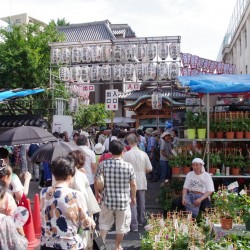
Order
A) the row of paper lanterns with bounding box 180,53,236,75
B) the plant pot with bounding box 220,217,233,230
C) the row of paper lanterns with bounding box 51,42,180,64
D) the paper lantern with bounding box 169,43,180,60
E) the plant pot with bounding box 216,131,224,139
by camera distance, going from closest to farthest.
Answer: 1. the plant pot with bounding box 220,217,233,230
2. the plant pot with bounding box 216,131,224,139
3. the paper lantern with bounding box 169,43,180,60
4. the row of paper lanterns with bounding box 51,42,180,64
5. the row of paper lanterns with bounding box 180,53,236,75

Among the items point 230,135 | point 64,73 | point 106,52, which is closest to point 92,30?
point 64,73

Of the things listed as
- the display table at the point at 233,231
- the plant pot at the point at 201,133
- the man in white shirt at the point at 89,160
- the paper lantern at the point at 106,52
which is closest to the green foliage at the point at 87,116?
the paper lantern at the point at 106,52

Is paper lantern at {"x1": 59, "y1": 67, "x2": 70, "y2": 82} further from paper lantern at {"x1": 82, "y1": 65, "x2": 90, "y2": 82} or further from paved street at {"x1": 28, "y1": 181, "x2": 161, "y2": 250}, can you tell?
paved street at {"x1": 28, "y1": 181, "x2": 161, "y2": 250}

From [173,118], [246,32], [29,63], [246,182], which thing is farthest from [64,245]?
[246,32]

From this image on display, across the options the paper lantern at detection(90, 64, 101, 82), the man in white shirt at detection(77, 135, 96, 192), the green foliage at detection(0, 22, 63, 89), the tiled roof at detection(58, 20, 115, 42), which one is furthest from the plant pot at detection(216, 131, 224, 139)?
the tiled roof at detection(58, 20, 115, 42)

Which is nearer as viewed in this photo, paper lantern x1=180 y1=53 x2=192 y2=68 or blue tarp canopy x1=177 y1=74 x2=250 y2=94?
blue tarp canopy x1=177 y1=74 x2=250 y2=94

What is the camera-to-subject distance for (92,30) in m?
35.1

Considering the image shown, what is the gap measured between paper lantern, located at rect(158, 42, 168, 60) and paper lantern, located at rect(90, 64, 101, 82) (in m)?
2.57

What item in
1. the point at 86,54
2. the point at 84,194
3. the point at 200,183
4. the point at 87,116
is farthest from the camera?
the point at 87,116

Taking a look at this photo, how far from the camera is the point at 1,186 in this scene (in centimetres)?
365

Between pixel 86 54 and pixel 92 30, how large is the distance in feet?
70.2

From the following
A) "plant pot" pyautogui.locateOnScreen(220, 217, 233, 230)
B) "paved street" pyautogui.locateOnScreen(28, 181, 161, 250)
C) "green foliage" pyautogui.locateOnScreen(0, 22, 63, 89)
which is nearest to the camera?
"plant pot" pyautogui.locateOnScreen(220, 217, 233, 230)

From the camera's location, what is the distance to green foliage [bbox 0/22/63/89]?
66.1 feet

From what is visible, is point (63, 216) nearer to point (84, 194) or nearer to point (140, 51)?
point (84, 194)
